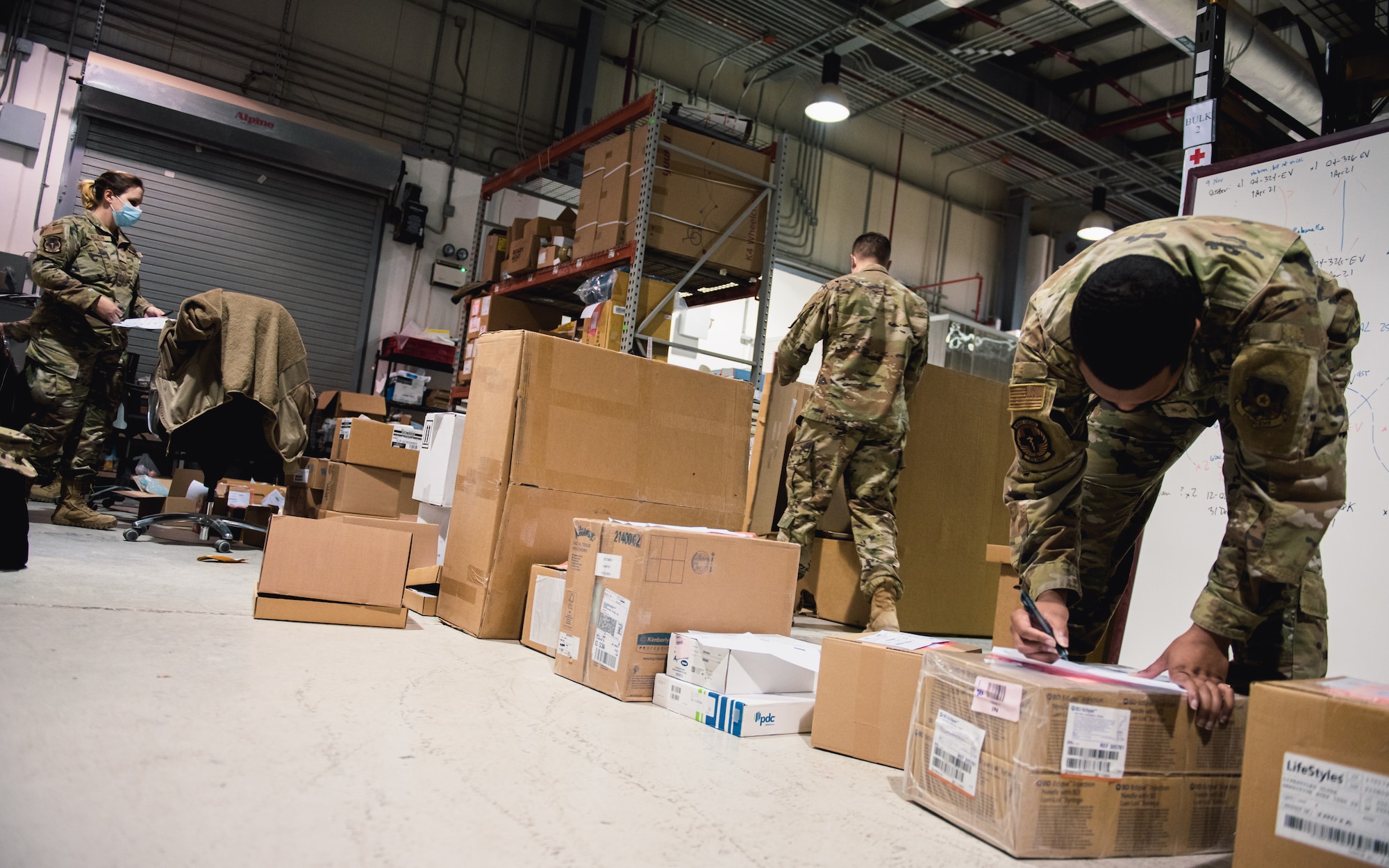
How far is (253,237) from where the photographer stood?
6395 millimetres

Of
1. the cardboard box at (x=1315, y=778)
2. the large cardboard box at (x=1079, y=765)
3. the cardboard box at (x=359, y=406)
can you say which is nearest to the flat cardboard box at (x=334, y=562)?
the large cardboard box at (x=1079, y=765)

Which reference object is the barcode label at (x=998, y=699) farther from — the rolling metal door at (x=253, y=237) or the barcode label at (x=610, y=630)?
the rolling metal door at (x=253, y=237)

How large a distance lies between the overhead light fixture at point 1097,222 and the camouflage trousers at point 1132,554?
6613 millimetres

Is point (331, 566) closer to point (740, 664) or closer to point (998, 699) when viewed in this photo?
point (740, 664)

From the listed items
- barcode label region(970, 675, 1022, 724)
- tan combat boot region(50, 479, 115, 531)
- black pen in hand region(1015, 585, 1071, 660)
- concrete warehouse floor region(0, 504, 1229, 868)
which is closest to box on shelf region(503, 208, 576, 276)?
tan combat boot region(50, 479, 115, 531)

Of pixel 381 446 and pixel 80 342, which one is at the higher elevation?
pixel 80 342

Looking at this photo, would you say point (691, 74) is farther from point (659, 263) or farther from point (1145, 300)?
point (1145, 300)

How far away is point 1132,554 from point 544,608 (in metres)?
1.43

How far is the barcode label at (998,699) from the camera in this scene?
1122 millimetres

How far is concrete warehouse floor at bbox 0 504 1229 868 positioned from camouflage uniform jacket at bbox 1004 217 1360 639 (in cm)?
46

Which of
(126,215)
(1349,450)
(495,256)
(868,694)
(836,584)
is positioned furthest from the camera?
(495,256)

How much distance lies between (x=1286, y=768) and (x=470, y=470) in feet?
6.93

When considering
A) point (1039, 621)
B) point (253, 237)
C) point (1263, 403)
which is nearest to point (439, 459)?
point (1039, 621)

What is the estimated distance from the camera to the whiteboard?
6.61 ft
